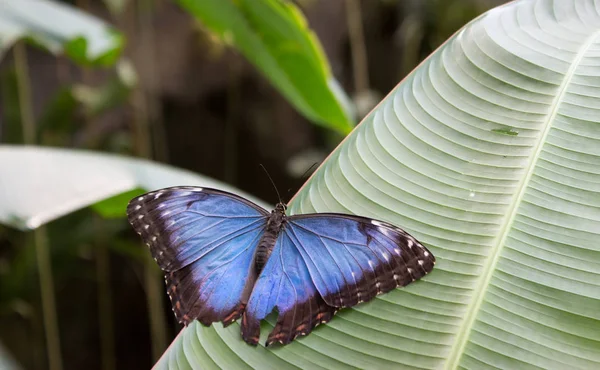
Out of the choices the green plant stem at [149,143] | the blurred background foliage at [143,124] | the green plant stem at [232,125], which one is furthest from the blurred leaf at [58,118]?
the green plant stem at [232,125]

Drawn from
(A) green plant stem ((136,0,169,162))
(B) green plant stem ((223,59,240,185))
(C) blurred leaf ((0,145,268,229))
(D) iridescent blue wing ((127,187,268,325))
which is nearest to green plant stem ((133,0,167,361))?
(A) green plant stem ((136,0,169,162))

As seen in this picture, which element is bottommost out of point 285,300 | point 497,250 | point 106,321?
point 106,321

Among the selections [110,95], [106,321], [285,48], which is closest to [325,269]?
[285,48]

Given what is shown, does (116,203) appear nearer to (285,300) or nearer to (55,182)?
(55,182)

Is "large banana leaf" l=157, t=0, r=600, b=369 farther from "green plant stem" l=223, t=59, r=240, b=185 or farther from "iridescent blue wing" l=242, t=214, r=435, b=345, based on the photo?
"green plant stem" l=223, t=59, r=240, b=185

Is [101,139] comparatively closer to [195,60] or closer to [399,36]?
[195,60]

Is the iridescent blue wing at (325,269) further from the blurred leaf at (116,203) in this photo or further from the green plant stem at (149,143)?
the green plant stem at (149,143)
